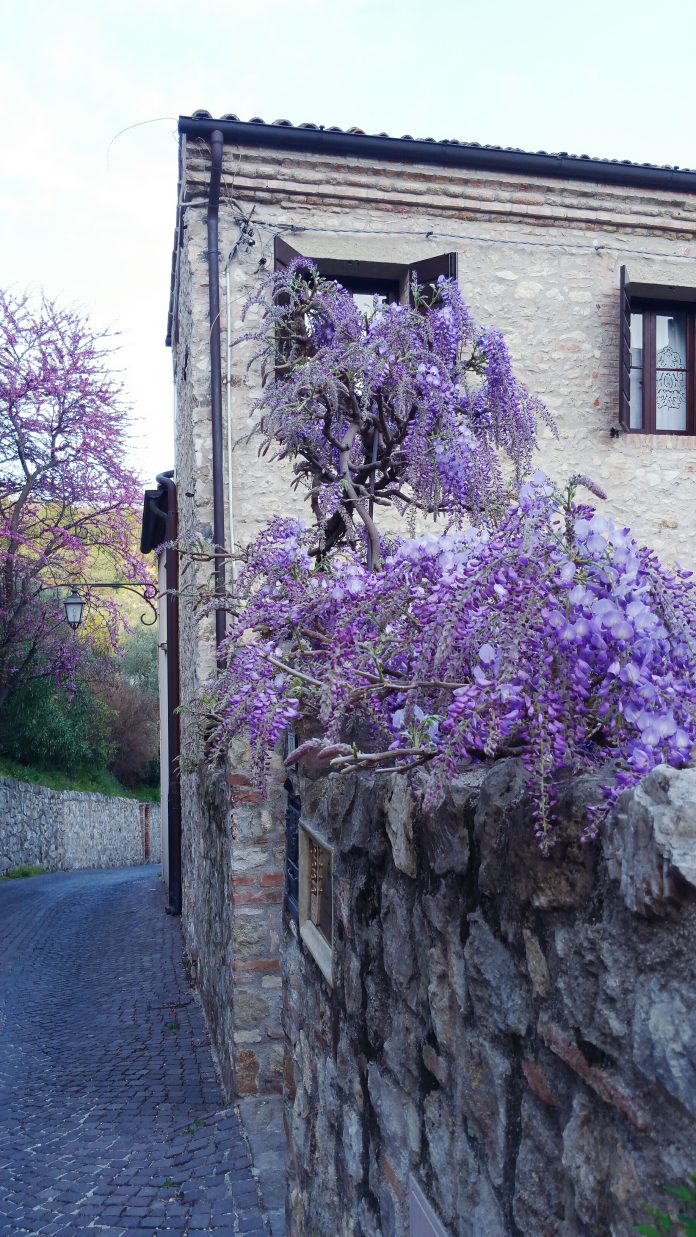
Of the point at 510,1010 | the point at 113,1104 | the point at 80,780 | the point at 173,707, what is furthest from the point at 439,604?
the point at 80,780

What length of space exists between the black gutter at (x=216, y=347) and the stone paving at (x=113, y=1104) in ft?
9.33

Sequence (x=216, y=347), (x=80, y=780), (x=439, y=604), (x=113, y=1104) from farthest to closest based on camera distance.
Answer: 1. (x=80, y=780)
2. (x=216, y=347)
3. (x=113, y=1104)
4. (x=439, y=604)

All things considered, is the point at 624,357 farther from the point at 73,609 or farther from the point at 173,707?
the point at 73,609

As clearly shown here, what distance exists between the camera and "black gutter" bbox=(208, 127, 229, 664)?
705 centimetres

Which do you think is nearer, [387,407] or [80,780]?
[387,407]

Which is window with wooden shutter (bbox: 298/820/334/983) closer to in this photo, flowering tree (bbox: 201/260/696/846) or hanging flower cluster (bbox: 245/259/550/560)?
flowering tree (bbox: 201/260/696/846)

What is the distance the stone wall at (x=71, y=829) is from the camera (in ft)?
53.3

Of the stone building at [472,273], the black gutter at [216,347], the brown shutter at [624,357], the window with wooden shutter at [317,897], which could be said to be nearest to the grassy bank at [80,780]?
the black gutter at [216,347]

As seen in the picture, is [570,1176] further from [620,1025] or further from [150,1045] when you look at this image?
[150,1045]

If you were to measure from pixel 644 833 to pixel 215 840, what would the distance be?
4.91 metres

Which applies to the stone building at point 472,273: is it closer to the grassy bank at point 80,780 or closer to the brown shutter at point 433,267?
the brown shutter at point 433,267

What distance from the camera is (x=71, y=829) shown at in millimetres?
19750

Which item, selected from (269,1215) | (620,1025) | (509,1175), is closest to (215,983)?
(269,1215)

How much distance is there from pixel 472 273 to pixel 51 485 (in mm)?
9296
